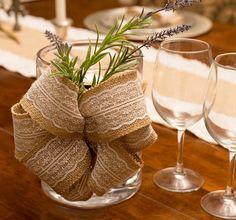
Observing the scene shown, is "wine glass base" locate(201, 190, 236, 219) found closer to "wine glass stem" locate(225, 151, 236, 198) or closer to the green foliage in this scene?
"wine glass stem" locate(225, 151, 236, 198)

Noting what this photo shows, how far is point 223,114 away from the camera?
2.63 feet

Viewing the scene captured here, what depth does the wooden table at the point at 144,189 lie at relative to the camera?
2.80ft

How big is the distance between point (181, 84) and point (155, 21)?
2.69ft

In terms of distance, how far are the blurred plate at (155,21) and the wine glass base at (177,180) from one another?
2.20 feet

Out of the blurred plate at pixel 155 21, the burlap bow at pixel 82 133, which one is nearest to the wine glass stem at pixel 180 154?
the burlap bow at pixel 82 133

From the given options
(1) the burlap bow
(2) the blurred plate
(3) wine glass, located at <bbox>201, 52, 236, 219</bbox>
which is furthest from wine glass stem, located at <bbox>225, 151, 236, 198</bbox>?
(2) the blurred plate

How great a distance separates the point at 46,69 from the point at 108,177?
0.60ft

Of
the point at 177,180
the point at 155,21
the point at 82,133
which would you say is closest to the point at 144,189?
the point at 177,180

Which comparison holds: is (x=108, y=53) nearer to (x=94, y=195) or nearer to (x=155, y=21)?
(x=94, y=195)

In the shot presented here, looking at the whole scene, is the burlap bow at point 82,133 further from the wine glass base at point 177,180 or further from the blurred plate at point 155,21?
the blurred plate at point 155,21

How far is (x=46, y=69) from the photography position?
0.85m

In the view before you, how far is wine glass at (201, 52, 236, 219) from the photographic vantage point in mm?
792

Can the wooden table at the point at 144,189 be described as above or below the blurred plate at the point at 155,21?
below

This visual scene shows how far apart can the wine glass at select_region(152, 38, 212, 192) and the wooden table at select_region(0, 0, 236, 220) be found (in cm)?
3
